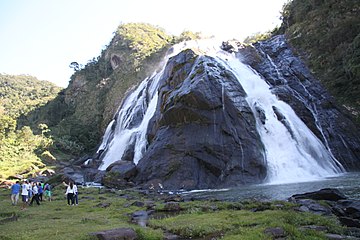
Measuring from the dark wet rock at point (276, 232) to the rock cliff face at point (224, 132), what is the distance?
749 inches

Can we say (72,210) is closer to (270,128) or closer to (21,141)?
(270,128)

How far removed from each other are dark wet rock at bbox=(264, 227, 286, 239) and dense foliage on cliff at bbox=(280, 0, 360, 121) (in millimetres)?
31677

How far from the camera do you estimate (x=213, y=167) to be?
30.9 meters

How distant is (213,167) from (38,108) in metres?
102

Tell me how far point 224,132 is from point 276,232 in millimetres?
22704

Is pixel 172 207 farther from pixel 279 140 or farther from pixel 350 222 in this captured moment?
pixel 279 140

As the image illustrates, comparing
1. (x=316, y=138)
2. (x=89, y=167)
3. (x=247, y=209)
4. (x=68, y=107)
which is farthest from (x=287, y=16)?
(x=68, y=107)

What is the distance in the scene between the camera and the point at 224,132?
3278 centimetres

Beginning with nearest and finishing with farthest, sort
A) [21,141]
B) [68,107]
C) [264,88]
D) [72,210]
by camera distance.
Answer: [72,210] → [264,88] → [21,141] → [68,107]

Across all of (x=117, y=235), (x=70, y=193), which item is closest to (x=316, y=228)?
(x=117, y=235)

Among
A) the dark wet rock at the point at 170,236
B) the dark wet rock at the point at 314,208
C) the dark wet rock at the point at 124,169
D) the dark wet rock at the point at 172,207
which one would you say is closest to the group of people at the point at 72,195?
the dark wet rock at the point at 172,207

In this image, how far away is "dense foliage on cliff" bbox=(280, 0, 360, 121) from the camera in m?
38.4

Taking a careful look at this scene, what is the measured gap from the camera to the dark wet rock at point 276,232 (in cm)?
1003

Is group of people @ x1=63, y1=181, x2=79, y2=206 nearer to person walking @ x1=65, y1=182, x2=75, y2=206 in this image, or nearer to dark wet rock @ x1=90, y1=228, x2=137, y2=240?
person walking @ x1=65, y1=182, x2=75, y2=206
